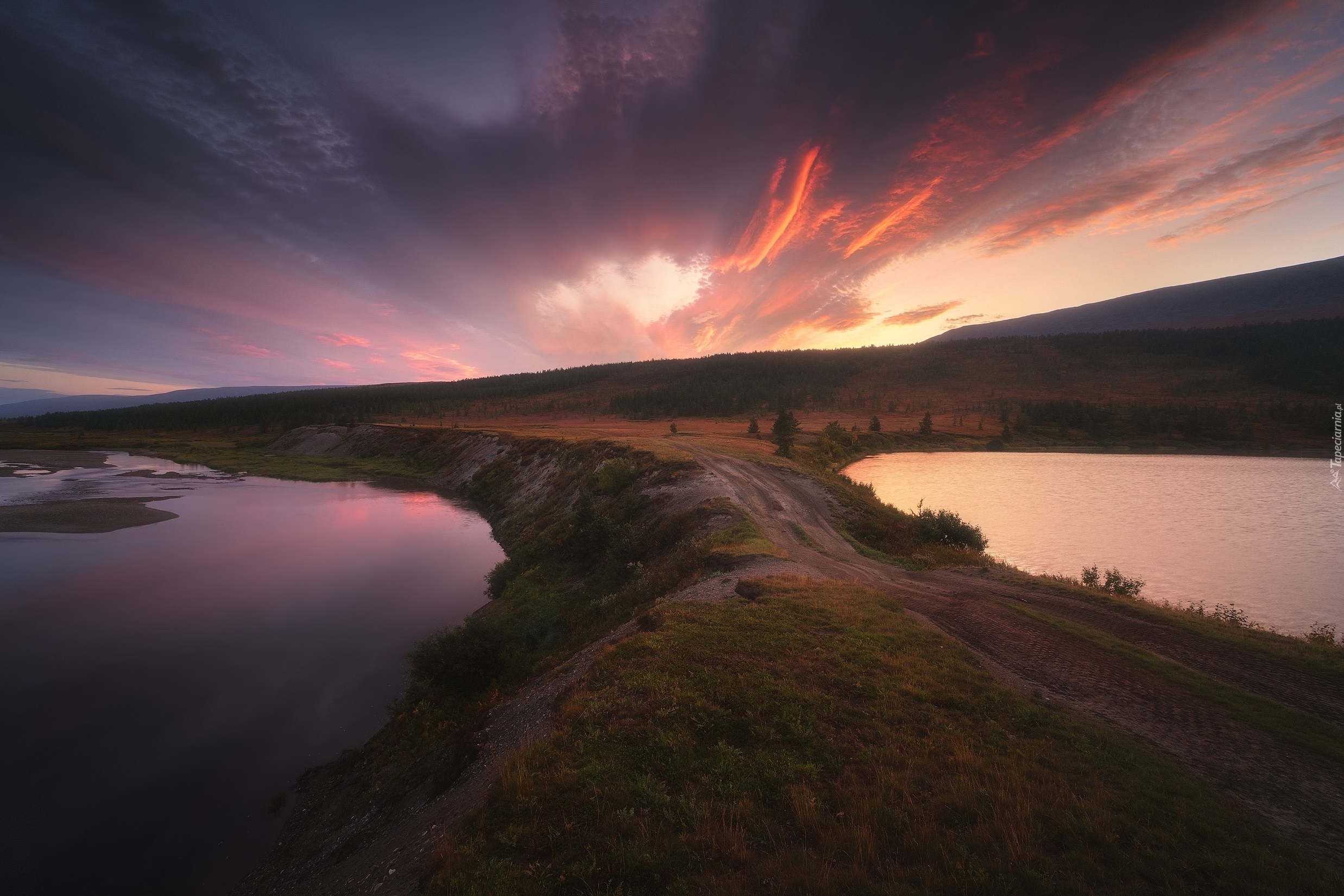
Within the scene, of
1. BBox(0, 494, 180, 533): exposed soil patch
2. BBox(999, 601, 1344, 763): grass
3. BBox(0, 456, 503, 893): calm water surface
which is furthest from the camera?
BBox(0, 494, 180, 533): exposed soil patch

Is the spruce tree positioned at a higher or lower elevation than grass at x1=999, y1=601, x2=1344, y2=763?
higher

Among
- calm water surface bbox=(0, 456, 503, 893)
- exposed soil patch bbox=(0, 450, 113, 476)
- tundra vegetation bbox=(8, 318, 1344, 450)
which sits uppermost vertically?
tundra vegetation bbox=(8, 318, 1344, 450)

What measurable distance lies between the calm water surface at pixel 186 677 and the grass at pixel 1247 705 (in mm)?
20819

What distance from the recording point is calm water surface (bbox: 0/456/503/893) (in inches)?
424

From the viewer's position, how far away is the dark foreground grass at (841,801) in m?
5.23

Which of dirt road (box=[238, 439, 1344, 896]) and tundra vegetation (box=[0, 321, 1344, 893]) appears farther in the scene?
dirt road (box=[238, 439, 1344, 896])

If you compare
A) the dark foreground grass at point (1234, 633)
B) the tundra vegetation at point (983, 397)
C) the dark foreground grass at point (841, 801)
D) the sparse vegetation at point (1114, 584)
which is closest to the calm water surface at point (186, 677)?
the dark foreground grass at point (841, 801)

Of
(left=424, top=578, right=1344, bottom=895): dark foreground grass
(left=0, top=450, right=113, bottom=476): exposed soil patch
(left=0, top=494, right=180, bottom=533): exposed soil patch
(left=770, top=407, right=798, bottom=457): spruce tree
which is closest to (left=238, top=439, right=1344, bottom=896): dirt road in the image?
(left=424, top=578, right=1344, bottom=895): dark foreground grass

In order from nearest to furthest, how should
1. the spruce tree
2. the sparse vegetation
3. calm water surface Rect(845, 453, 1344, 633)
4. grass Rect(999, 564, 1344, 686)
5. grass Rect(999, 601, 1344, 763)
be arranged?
grass Rect(999, 601, 1344, 763)
grass Rect(999, 564, 1344, 686)
the sparse vegetation
calm water surface Rect(845, 453, 1344, 633)
the spruce tree

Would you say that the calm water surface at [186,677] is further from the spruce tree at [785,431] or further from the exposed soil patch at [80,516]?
the spruce tree at [785,431]

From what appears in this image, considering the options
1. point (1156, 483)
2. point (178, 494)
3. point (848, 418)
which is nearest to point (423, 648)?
point (178, 494)

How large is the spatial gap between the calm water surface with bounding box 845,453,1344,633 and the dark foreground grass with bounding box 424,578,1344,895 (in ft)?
65.7

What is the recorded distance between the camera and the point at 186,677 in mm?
16656

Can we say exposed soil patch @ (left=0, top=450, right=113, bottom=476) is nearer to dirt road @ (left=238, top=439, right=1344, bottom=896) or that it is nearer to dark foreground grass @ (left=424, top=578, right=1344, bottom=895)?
dirt road @ (left=238, top=439, right=1344, bottom=896)
